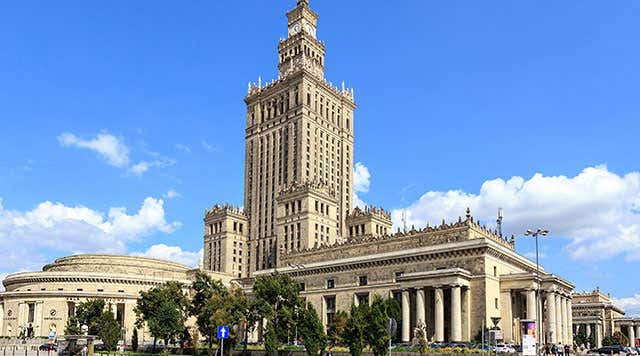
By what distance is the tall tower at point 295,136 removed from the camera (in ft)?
500

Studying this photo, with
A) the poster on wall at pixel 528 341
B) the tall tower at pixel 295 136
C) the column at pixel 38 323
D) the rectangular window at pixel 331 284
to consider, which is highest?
the tall tower at pixel 295 136

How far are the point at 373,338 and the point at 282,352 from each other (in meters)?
18.5

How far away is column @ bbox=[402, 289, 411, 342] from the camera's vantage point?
91.3 meters

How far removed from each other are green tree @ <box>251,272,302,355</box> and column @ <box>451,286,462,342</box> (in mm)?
22422

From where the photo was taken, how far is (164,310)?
84.6 meters

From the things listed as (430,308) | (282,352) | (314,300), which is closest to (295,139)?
(314,300)

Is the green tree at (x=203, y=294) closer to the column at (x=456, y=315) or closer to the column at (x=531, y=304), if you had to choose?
the column at (x=456, y=315)

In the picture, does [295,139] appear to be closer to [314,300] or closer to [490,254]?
[314,300]

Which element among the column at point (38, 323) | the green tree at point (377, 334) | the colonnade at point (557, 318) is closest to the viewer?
the green tree at point (377, 334)

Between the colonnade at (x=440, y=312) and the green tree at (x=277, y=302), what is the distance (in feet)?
59.8

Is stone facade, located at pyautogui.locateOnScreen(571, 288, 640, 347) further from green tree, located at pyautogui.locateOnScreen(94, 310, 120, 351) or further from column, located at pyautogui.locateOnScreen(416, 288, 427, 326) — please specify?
green tree, located at pyautogui.locateOnScreen(94, 310, 120, 351)

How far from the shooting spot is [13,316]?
137 meters

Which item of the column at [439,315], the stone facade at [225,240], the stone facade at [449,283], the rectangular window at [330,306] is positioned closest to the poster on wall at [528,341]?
the stone facade at [449,283]

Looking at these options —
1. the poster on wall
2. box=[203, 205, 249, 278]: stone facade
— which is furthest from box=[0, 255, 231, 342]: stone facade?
the poster on wall
